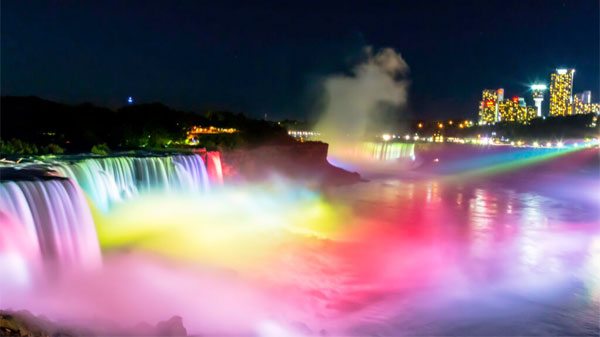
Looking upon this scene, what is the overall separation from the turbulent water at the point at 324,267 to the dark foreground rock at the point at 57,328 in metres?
0.79

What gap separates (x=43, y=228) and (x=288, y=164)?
1817 cm

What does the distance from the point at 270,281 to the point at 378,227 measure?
7083mm

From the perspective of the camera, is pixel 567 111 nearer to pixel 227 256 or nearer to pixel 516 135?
pixel 516 135

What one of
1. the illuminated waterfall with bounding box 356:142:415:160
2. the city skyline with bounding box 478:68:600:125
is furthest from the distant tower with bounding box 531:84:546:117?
the illuminated waterfall with bounding box 356:142:415:160

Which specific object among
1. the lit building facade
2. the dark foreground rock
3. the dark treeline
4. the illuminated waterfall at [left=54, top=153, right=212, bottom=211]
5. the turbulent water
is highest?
the lit building facade

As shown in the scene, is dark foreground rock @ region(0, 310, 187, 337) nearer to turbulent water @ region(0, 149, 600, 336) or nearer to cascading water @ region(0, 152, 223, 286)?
turbulent water @ region(0, 149, 600, 336)

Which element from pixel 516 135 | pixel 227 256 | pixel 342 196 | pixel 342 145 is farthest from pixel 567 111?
pixel 227 256

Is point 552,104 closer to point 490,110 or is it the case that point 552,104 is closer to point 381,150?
point 490,110

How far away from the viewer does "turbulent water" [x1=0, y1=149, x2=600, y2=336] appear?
7590mm

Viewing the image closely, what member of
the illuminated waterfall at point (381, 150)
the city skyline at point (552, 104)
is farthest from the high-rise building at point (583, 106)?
the illuminated waterfall at point (381, 150)

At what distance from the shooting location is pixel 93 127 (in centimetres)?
2348

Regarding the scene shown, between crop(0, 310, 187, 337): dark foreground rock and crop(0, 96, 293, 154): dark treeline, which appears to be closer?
crop(0, 310, 187, 337): dark foreground rock

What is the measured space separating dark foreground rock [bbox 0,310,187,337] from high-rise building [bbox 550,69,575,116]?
580ft

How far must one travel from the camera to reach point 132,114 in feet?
92.3
